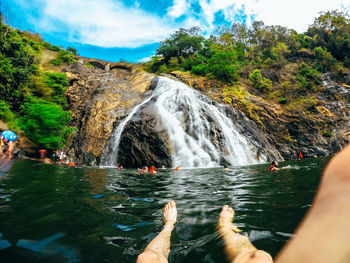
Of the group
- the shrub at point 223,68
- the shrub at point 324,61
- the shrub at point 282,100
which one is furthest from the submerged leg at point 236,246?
the shrub at point 324,61

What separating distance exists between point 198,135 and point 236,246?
1297 centimetres

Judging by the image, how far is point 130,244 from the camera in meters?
2.12

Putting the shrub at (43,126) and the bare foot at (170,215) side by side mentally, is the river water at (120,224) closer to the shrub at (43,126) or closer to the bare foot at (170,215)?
the bare foot at (170,215)

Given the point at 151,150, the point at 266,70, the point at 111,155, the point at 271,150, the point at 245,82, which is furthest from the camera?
the point at 266,70

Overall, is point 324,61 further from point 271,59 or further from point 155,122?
point 155,122

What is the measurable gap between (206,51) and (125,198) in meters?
36.6

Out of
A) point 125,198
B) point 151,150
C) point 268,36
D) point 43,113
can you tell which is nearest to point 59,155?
point 43,113

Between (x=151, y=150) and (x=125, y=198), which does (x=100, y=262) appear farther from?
(x=151, y=150)

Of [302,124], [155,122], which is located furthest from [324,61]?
[155,122]

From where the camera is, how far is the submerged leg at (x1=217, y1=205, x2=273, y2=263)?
1251 millimetres

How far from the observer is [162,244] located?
2008 millimetres

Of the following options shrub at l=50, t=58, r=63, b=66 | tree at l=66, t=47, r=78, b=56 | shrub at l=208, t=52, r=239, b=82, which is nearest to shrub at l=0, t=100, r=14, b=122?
shrub at l=50, t=58, r=63, b=66

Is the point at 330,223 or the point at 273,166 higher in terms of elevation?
the point at 330,223

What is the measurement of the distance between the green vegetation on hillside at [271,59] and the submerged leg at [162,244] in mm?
19496
